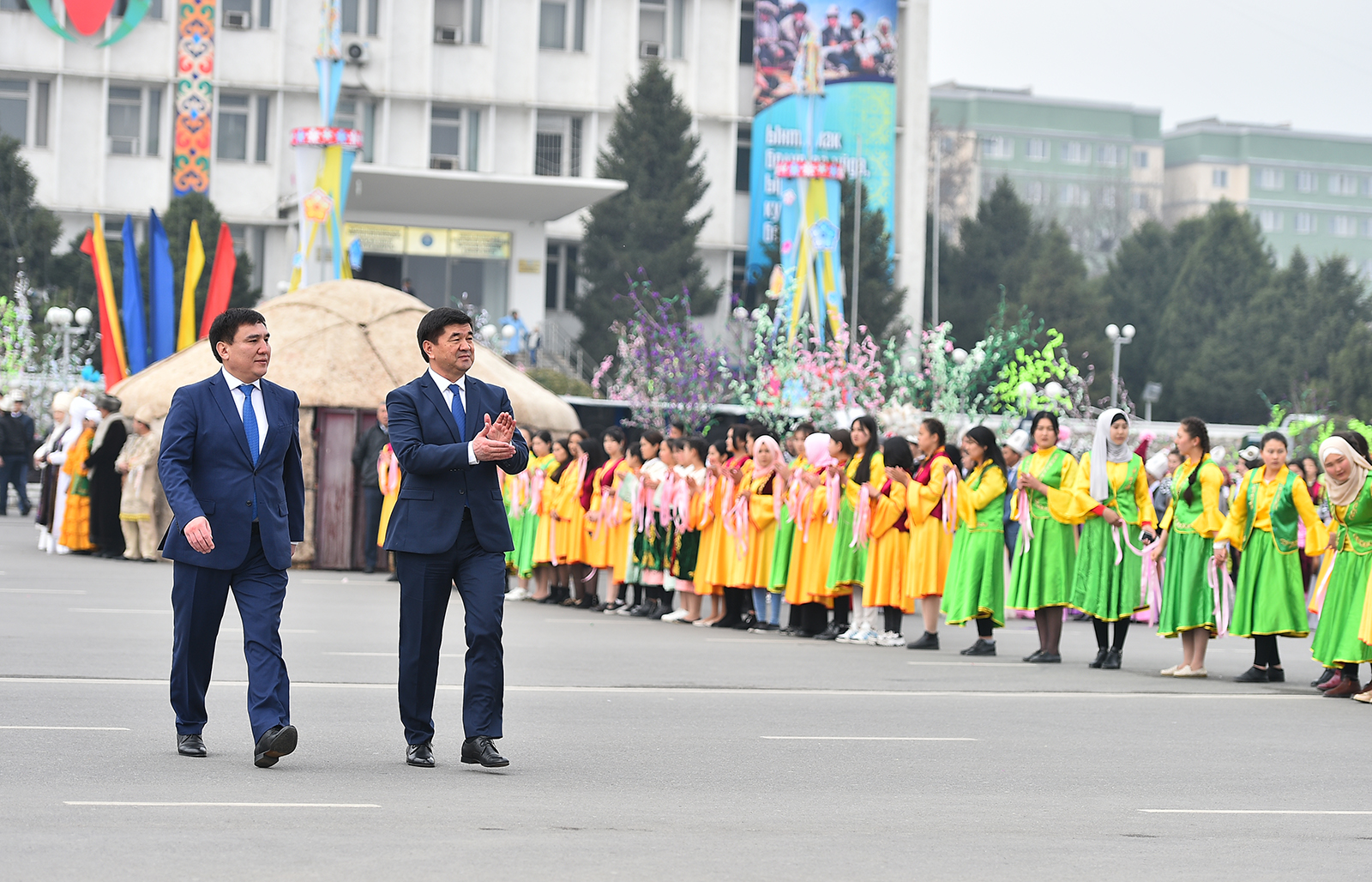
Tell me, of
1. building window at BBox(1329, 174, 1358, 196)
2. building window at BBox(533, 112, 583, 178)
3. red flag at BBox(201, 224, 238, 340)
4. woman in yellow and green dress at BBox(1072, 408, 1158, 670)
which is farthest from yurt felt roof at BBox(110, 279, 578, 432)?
building window at BBox(1329, 174, 1358, 196)

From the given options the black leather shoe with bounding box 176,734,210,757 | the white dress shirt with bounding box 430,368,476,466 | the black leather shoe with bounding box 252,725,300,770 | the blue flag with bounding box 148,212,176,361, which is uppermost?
the blue flag with bounding box 148,212,176,361

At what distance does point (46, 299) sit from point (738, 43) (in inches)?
868

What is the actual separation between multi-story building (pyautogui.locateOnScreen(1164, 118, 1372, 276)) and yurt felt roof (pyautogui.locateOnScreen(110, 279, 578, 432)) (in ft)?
341

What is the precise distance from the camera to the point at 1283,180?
5074 inches

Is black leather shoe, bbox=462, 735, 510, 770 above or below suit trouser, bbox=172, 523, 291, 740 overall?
below

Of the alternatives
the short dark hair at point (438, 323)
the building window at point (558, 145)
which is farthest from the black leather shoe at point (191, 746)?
the building window at point (558, 145)

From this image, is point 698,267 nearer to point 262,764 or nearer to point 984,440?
point 984,440

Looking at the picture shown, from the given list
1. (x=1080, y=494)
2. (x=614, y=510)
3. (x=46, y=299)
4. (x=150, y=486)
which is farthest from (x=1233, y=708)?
(x=46, y=299)

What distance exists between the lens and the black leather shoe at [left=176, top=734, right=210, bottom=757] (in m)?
8.45

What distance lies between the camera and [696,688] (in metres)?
12.5

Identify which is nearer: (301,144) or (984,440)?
(984,440)

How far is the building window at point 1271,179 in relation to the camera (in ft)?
417

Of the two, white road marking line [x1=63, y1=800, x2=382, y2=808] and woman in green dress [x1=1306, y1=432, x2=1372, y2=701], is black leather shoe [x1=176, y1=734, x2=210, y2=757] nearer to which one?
white road marking line [x1=63, y1=800, x2=382, y2=808]

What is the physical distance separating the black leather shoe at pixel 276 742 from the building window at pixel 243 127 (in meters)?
47.6
